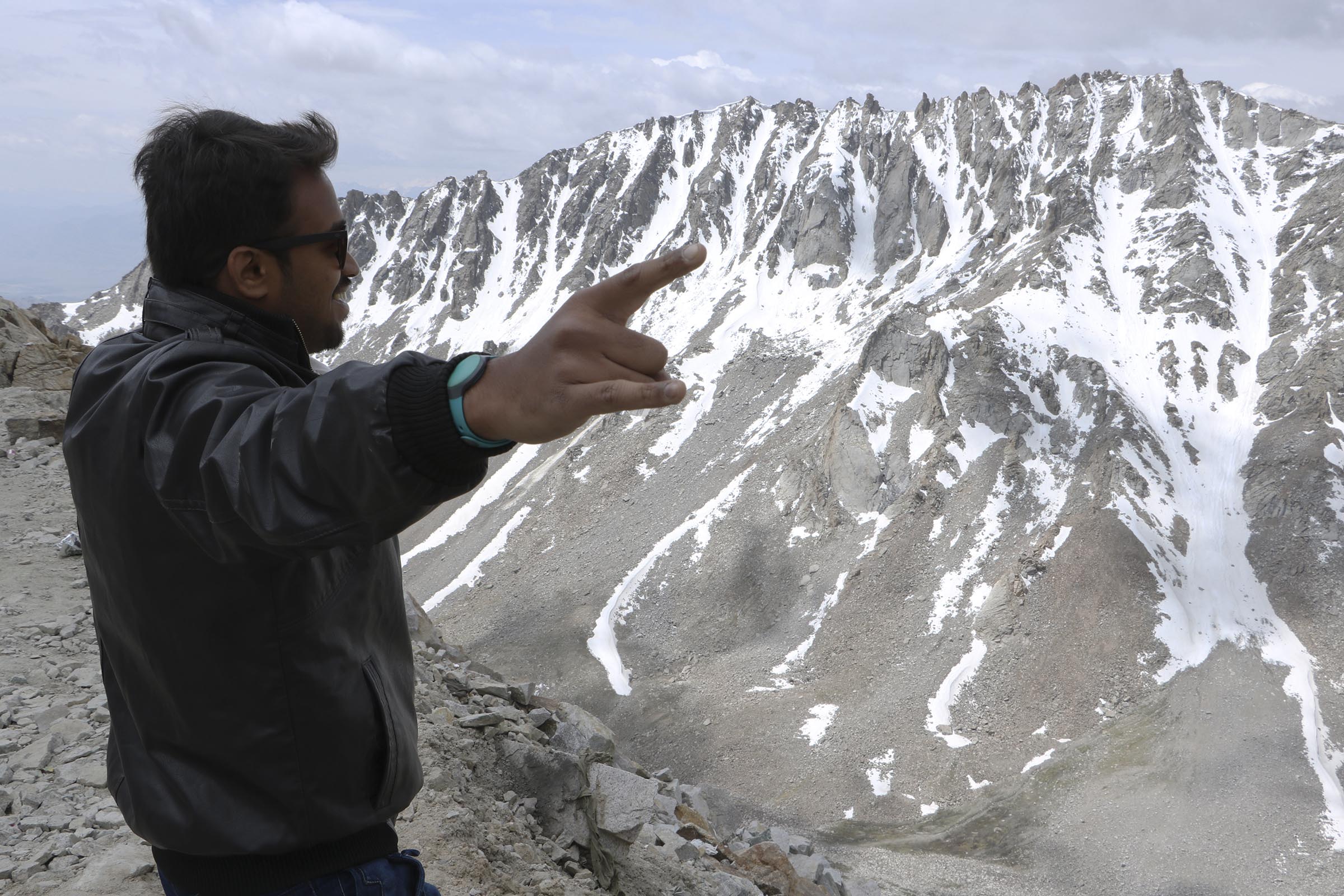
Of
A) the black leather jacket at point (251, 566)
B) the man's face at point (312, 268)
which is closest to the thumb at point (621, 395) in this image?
the black leather jacket at point (251, 566)

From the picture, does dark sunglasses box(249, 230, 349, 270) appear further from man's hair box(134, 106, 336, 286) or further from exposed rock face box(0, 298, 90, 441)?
exposed rock face box(0, 298, 90, 441)

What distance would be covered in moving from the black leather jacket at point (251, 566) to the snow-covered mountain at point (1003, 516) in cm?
5243

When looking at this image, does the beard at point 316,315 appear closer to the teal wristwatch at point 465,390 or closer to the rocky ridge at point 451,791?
the teal wristwatch at point 465,390

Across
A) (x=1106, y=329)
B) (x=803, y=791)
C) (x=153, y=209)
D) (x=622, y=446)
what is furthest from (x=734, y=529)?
(x=153, y=209)

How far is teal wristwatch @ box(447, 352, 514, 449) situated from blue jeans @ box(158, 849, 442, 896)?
75.6 inches

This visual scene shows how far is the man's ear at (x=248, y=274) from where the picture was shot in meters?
2.90

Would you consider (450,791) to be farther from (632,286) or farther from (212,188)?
(632,286)

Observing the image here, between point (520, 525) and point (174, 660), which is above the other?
point (174, 660)

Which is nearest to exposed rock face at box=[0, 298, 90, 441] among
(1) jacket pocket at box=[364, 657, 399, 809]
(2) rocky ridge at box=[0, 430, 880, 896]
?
(2) rocky ridge at box=[0, 430, 880, 896]

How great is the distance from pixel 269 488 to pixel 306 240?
1.27 metres

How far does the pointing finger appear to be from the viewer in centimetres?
221

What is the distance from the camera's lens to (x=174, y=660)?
271 centimetres

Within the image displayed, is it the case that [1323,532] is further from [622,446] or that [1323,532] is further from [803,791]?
[622,446]

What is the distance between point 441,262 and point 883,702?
162m
